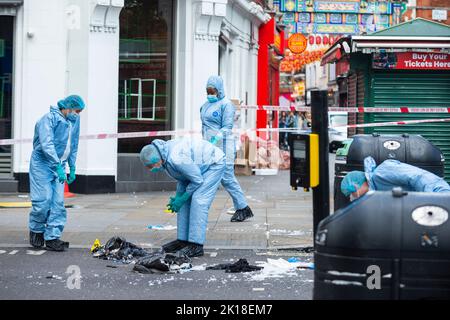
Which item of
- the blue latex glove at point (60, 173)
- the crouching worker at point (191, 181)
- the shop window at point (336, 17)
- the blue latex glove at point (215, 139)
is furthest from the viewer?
the shop window at point (336, 17)

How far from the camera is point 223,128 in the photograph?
1321cm

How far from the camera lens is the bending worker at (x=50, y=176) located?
10656 millimetres

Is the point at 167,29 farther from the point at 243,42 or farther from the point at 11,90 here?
the point at 243,42

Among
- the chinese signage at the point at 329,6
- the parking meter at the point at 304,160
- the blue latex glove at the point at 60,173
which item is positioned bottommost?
the blue latex glove at the point at 60,173

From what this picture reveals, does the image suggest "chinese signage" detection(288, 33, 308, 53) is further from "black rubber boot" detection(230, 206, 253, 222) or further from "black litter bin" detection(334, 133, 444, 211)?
"black litter bin" detection(334, 133, 444, 211)

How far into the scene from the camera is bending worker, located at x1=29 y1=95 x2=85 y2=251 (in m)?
10.7

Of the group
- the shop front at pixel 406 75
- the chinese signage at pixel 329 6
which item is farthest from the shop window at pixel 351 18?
the shop front at pixel 406 75

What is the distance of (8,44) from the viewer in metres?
17.7

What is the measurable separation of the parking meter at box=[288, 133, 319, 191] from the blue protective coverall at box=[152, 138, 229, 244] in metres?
2.72

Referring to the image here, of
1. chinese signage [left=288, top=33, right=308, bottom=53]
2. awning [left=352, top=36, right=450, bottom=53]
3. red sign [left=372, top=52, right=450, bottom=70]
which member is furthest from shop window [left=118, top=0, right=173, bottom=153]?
chinese signage [left=288, top=33, right=308, bottom=53]

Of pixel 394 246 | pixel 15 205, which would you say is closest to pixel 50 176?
pixel 15 205

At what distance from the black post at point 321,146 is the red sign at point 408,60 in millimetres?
9462

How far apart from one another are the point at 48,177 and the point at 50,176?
0.04m

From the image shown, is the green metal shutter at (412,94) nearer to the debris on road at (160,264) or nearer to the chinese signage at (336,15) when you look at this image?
the debris on road at (160,264)
